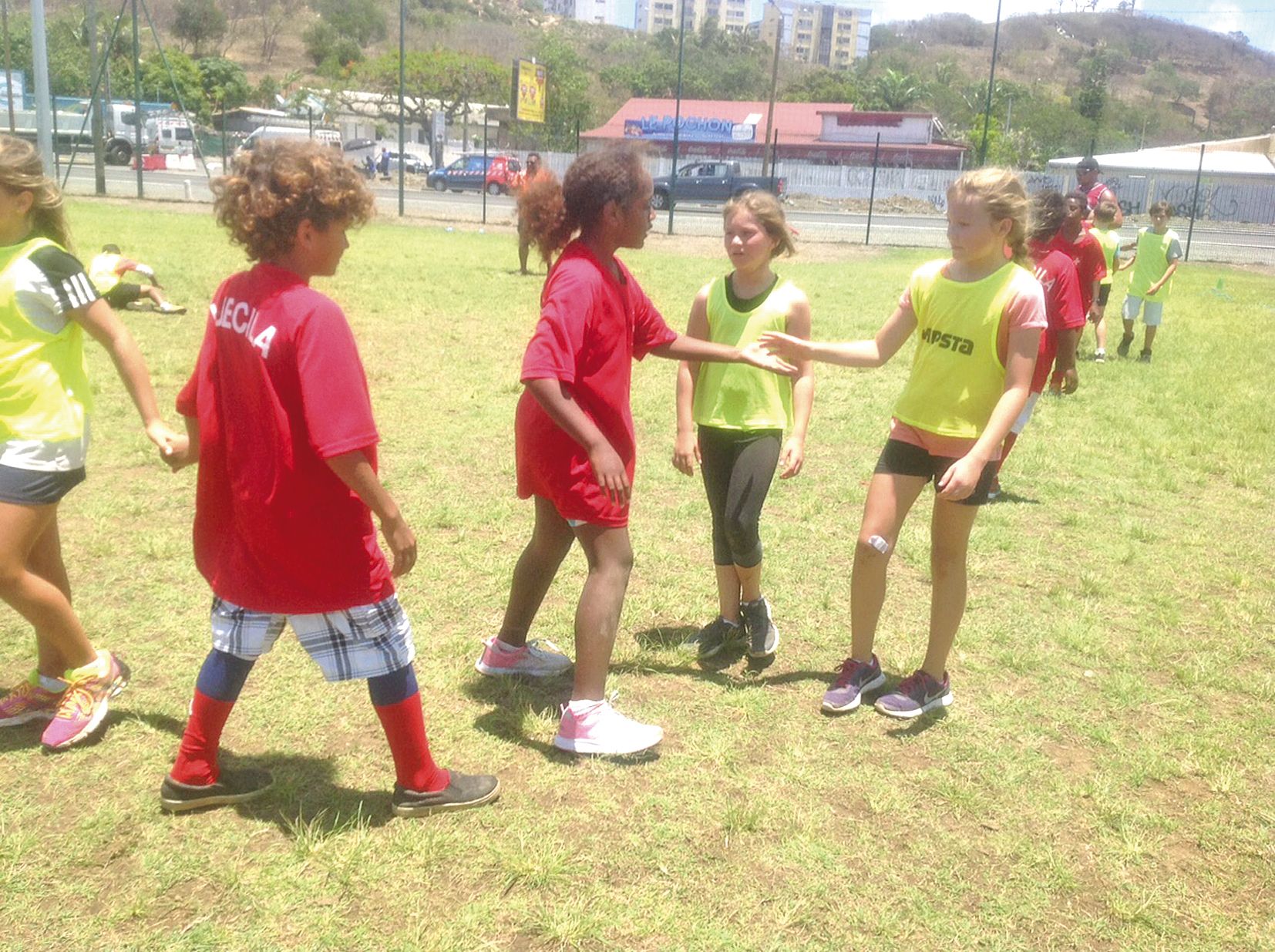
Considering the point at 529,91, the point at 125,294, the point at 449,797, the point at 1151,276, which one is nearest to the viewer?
the point at 449,797

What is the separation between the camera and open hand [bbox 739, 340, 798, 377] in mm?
3678

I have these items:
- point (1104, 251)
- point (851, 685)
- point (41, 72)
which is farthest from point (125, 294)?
point (1104, 251)

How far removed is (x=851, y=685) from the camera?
3.94 metres

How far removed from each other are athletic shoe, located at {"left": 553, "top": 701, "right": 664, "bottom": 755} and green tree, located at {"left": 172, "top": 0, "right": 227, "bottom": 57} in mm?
120787

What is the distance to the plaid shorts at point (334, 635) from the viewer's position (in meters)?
2.87

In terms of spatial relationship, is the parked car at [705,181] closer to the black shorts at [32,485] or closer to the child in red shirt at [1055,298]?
the child in red shirt at [1055,298]

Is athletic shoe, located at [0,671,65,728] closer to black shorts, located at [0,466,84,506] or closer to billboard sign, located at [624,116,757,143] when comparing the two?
black shorts, located at [0,466,84,506]

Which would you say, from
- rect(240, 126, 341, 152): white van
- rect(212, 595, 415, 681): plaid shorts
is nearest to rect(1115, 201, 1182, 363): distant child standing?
rect(240, 126, 341, 152): white van

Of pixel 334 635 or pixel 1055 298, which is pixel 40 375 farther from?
pixel 1055 298

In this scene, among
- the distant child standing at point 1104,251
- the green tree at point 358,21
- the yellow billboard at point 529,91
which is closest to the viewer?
the distant child standing at point 1104,251

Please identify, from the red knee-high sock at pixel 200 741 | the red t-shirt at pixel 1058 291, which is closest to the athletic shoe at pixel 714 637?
the red knee-high sock at pixel 200 741

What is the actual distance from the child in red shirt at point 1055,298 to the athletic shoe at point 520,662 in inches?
108

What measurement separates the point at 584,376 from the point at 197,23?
125 meters

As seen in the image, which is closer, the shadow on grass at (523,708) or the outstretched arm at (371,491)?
the outstretched arm at (371,491)
